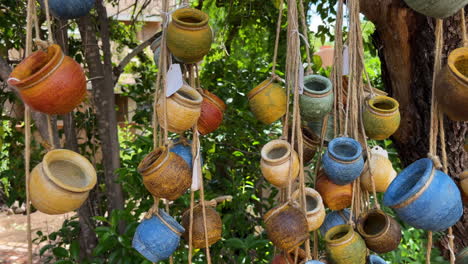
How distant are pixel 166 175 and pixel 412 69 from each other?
2.60 ft

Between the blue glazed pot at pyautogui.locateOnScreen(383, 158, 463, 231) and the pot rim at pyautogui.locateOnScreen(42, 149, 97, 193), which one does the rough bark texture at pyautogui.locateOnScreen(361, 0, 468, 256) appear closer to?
the blue glazed pot at pyautogui.locateOnScreen(383, 158, 463, 231)

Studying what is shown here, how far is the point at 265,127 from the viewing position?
1979 millimetres

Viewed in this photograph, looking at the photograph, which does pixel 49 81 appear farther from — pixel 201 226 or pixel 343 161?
→ pixel 343 161

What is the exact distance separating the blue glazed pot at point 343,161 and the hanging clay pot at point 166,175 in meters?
0.30

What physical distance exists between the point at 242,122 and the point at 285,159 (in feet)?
3.68

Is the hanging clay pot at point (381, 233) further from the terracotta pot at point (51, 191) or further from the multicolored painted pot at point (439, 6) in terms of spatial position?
the terracotta pot at point (51, 191)

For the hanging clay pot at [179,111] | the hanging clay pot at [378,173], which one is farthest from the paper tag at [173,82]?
the hanging clay pot at [378,173]

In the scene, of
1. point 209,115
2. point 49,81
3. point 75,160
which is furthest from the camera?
point 209,115

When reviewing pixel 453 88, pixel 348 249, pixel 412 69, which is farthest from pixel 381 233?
pixel 412 69

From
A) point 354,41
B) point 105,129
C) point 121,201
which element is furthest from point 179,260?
point 354,41

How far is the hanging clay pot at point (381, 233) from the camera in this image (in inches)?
33.0

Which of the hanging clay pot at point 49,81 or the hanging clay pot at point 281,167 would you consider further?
the hanging clay pot at point 281,167

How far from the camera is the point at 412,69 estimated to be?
3.81 ft

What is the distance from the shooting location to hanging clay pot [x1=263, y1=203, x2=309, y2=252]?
0.77 metres
